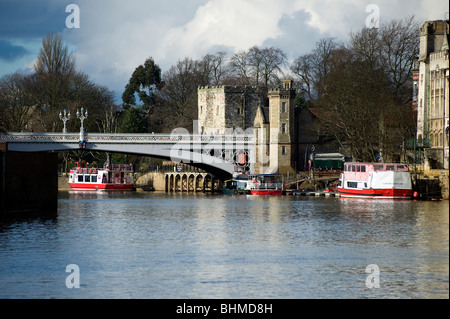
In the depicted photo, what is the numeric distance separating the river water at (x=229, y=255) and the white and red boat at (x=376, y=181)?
32.7 feet

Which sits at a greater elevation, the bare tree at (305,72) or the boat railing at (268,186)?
the bare tree at (305,72)

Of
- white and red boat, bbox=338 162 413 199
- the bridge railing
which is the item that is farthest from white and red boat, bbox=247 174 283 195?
white and red boat, bbox=338 162 413 199

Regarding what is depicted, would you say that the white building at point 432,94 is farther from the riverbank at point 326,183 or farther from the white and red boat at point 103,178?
the white and red boat at point 103,178

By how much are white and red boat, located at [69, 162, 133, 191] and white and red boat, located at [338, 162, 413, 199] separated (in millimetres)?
31996

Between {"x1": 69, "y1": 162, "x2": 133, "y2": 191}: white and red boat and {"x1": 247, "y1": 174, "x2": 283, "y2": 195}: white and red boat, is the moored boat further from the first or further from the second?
{"x1": 69, "y1": 162, "x2": 133, "y2": 191}: white and red boat

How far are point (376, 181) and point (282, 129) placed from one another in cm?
2278

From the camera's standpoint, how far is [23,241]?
36438 millimetres

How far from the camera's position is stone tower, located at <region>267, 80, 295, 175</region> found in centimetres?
8650

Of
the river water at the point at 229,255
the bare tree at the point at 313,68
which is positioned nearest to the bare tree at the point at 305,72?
the bare tree at the point at 313,68

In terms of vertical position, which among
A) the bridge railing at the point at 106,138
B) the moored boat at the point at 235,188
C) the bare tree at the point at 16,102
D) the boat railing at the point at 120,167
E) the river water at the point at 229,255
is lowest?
the river water at the point at 229,255

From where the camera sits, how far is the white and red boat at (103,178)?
95250 mm
